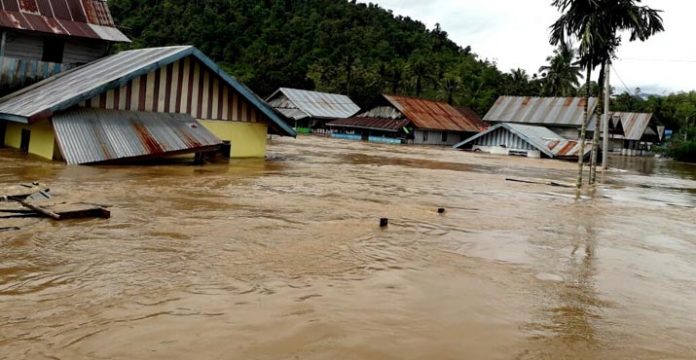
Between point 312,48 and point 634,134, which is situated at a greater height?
point 312,48

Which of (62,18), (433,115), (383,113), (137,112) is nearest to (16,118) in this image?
(137,112)

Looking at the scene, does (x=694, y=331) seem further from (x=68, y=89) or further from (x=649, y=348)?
(x=68, y=89)

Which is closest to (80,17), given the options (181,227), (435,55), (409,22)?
(181,227)

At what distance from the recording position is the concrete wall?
5803 cm

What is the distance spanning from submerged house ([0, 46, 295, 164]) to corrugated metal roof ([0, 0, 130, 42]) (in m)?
1.94

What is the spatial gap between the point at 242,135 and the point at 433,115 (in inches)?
1559

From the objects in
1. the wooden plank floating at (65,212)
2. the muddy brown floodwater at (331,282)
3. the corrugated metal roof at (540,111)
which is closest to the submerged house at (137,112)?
the muddy brown floodwater at (331,282)

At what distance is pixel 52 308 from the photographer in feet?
16.6

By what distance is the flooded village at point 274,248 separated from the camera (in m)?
4.87

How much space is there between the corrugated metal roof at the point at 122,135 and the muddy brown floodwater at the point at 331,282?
3.54 metres

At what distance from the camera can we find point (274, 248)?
7.87 metres

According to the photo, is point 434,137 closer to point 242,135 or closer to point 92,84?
point 242,135

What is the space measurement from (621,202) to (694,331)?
11904 millimetres

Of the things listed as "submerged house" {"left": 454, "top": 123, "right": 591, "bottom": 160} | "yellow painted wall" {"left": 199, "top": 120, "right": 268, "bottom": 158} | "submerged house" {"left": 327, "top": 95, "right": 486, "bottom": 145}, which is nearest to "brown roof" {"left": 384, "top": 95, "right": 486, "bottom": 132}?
"submerged house" {"left": 327, "top": 95, "right": 486, "bottom": 145}
